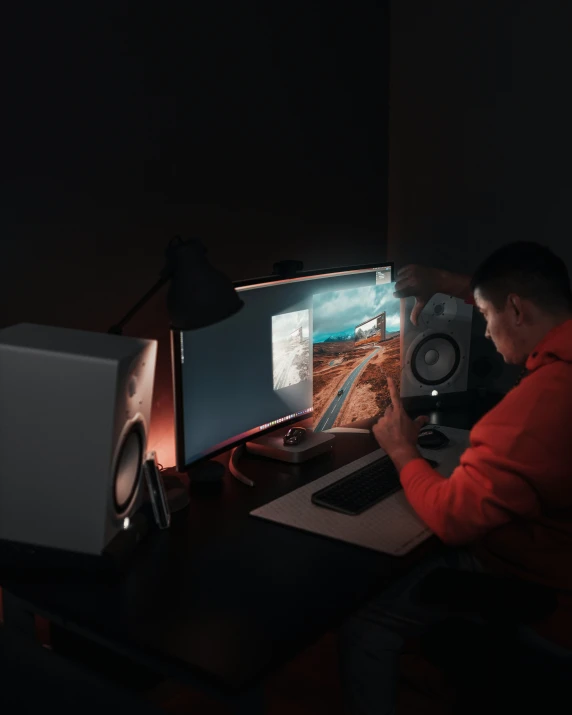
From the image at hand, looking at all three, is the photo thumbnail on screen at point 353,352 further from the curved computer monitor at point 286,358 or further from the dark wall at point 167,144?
the dark wall at point 167,144

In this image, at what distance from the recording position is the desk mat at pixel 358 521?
1.45 m

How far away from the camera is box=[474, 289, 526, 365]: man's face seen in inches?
61.8

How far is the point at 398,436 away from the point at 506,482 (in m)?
0.36

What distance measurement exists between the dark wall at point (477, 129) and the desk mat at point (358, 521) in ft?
4.08

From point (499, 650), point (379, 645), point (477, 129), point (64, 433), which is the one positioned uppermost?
point (477, 129)

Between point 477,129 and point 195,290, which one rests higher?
point 477,129

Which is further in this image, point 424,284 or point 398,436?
point 424,284

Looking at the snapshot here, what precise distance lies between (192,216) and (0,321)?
0.62 metres

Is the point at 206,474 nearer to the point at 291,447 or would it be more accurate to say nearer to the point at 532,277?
the point at 291,447

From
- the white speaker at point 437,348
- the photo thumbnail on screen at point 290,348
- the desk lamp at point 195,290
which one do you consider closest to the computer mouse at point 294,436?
the photo thumbnail on screen at point 290,348

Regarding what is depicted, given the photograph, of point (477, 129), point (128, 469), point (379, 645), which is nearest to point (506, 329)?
point (379, 645)

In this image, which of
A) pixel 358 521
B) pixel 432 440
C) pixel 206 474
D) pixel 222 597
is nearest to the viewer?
pixel 222 597

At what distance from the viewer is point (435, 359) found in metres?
2.34

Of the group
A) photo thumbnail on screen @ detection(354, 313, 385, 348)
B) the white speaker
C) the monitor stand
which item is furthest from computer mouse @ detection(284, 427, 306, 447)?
the white speaker
